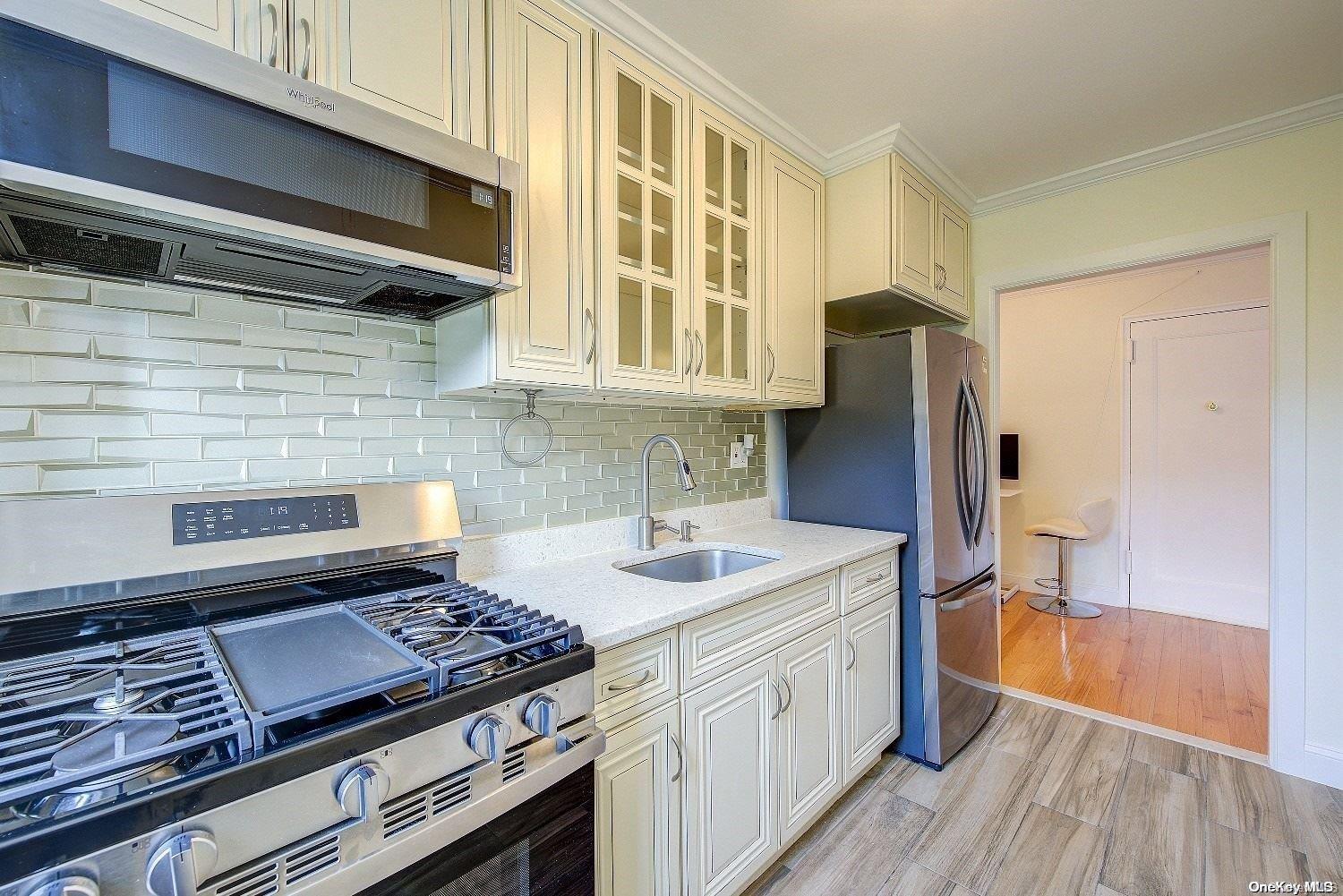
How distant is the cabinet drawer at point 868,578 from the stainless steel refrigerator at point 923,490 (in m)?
0.08

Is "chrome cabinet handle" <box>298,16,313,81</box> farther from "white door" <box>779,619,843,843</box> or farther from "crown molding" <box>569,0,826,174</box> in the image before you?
"white door" <box>779,619,843,843</box>

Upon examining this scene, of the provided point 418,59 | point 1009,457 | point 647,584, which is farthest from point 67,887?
point 1009,457

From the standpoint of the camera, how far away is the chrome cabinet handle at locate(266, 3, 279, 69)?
1018mm

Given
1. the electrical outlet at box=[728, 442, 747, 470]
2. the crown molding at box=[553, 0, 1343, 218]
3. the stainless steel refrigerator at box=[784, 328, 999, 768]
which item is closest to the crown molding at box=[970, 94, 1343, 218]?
the crown molding at box=[553, 0, 1343, 218]

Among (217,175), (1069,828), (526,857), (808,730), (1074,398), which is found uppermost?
(217,175)

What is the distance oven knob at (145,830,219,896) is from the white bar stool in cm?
478

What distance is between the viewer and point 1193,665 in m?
3.16

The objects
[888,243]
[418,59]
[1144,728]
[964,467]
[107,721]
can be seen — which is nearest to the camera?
[107,721]

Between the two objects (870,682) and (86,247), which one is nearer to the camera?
(86,247)

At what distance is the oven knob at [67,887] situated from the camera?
1.75ft

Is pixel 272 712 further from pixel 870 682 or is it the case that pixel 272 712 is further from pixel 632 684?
pixel 870 682

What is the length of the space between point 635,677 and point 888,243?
195cm

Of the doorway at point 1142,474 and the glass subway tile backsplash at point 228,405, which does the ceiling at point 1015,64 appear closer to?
the glass subway tile backsplash at point 228,405

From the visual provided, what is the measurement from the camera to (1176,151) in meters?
2.37
